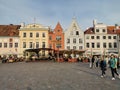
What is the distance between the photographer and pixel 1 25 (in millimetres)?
61094

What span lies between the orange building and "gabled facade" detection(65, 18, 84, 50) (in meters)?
1.41

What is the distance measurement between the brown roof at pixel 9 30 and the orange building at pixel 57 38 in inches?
380

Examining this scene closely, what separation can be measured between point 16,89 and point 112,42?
51.7 meters

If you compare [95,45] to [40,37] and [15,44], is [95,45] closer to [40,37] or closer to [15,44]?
[40,37]

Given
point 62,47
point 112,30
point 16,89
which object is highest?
point 112,30

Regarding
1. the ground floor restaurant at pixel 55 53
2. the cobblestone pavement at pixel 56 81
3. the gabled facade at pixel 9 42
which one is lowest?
the cobblestone pavement at pixel 56 81

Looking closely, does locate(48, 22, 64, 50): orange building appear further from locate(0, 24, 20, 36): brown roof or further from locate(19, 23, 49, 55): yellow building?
locate(0, 24, 20, 36): brown roof

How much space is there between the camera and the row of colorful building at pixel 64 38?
5753cm

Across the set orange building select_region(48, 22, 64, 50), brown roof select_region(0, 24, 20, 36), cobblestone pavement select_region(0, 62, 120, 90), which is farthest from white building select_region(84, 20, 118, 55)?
cobblestone pavement select_region(0, 62, 120, 90)

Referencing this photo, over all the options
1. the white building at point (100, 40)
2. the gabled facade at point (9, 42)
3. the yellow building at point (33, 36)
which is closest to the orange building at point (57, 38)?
the yellow building at point (33, 36)

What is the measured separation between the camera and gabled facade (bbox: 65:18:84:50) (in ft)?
191

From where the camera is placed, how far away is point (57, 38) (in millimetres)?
58125

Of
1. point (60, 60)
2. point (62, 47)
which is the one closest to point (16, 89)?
point (60, 60)

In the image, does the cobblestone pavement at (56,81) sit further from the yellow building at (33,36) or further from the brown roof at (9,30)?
the brown roof at (9,30)
